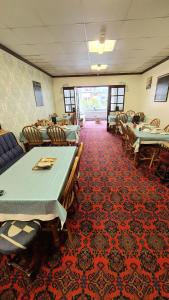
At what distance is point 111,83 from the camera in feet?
21.2

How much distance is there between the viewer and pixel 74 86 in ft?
21.7

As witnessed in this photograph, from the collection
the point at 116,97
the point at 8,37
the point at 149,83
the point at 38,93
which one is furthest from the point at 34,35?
the point at 116,97

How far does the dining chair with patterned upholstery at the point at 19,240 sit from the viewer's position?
108 centimetres

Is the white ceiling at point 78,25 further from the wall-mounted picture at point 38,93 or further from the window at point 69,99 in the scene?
the window at point 69,99

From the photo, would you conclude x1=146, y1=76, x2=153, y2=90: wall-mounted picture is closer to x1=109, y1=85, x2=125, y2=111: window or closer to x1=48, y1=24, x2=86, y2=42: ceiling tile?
x1=109, y1=85, x2=125, y2=111: window

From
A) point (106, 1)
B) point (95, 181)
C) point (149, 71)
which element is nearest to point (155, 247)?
point (95, 181)

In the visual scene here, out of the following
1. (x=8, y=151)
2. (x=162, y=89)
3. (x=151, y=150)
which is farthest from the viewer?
(x=162, y=89)

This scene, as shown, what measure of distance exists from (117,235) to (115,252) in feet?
0.66

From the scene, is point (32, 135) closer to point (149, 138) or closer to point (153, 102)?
point (149, 138)

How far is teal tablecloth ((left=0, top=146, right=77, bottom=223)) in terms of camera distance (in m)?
1.17

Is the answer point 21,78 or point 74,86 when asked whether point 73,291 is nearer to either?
point 21,78

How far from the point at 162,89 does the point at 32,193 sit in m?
4.94

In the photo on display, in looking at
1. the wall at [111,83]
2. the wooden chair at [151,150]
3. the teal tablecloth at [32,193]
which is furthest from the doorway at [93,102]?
the teal tablecloth at [32,193]

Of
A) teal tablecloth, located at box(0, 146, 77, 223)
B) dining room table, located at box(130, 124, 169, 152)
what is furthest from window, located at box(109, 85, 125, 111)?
teal tablecloth, located at box(0, 146, 77, 223)
